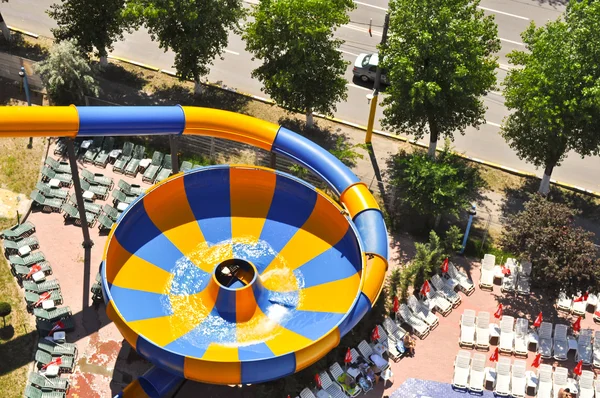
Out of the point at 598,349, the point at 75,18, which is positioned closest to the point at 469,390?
the point at 598,349

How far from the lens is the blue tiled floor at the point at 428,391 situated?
95.8 ft

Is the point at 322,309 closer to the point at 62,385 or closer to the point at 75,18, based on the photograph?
the point at 62,385

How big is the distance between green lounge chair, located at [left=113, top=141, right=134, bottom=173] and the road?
7.90m


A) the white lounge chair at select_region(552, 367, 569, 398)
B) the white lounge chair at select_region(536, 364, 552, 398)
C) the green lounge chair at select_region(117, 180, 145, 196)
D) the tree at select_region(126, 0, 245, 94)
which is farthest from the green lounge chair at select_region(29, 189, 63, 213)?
the white lounge chair at select_region(552, 367, 569, 398)

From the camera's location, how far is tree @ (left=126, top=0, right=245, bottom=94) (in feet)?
117

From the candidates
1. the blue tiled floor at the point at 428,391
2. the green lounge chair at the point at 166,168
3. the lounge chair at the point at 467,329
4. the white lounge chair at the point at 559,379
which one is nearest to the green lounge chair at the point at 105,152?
the green lounge chair at the point at 166,168

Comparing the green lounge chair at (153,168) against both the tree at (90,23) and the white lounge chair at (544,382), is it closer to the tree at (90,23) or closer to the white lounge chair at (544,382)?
the tree at (90,23)

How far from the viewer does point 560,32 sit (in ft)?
109

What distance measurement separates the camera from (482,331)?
3114 centimetres

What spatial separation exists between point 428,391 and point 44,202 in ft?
62.6

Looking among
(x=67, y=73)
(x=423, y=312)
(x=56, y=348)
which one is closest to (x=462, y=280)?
(x=423, y=312)

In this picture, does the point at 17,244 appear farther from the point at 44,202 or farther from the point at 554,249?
the point at 554,249

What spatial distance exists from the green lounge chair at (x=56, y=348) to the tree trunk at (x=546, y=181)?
22.6 meters

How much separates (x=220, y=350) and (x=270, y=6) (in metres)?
17.2
